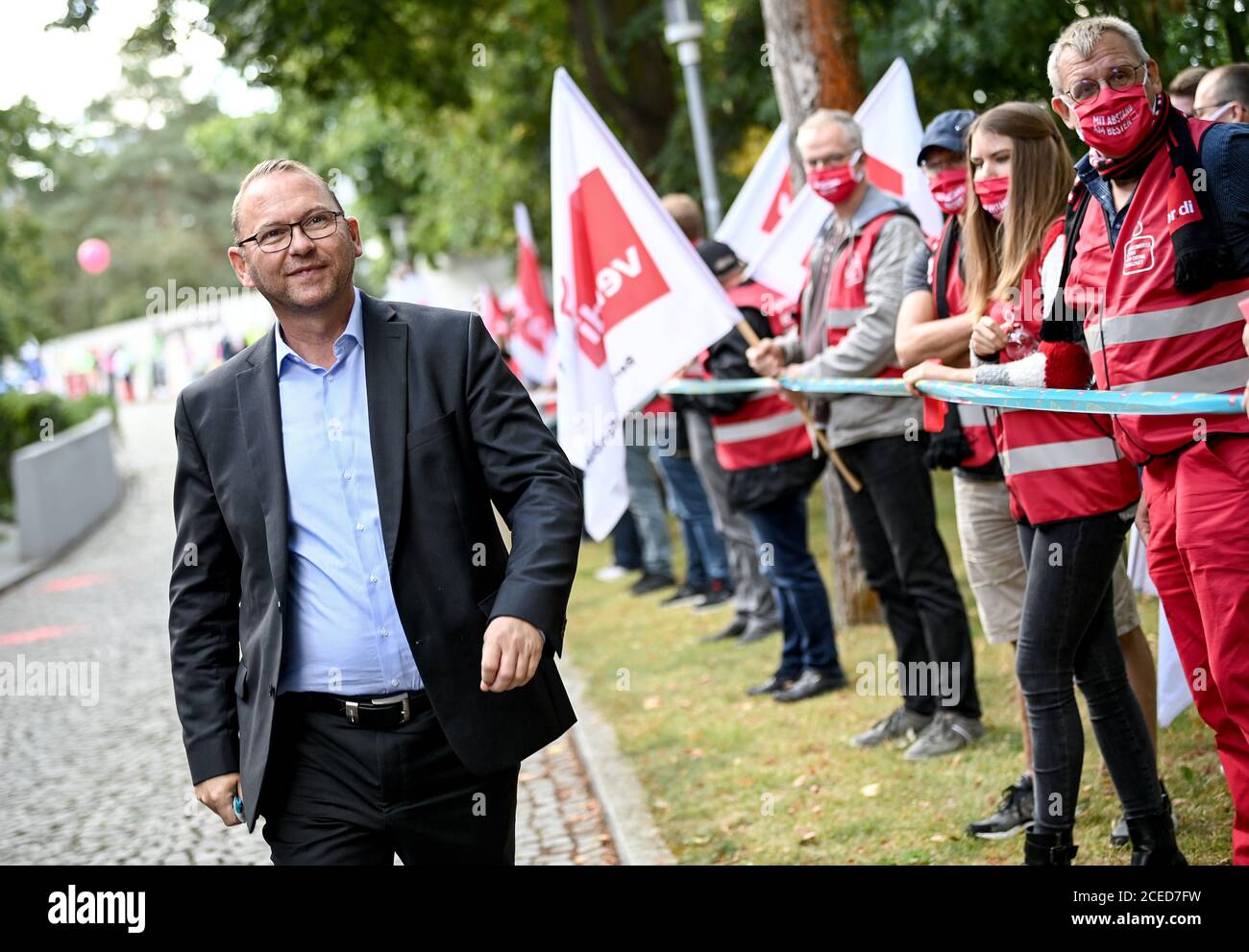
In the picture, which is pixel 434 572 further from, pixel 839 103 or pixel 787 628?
pixel 839 103

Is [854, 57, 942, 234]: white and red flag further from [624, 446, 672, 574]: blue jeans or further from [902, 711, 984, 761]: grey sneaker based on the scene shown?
[624, 446, 672, 574]: blue jeans

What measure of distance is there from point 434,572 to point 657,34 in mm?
15376

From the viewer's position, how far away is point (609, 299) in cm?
723

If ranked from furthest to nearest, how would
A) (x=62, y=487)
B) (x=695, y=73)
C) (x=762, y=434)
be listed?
(x=62, y=487)
(x=695, y=73)
(x=762, y=434)

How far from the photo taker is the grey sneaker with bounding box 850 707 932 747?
691cm

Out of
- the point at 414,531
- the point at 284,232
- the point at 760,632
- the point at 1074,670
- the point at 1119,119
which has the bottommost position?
the point at 760,632

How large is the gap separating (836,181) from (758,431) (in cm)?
181

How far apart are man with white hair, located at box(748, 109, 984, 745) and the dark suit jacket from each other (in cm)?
321

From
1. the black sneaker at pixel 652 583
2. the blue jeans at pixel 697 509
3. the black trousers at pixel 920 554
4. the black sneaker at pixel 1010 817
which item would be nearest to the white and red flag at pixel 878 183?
the black trousers at pixel 920 554

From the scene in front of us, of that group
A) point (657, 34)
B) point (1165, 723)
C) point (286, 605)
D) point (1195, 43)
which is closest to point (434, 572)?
point (286, 605)

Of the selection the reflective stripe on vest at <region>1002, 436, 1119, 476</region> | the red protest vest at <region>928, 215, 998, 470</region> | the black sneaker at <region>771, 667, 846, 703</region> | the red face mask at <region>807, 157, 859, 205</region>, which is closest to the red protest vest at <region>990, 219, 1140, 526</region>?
the reflective stripe on vest at <region>1002, 436, 1119, 476</region>

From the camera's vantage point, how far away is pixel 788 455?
823cm

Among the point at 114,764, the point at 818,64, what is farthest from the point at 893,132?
the point at 114,764

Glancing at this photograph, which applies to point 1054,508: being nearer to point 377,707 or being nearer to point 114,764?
point 377,707
